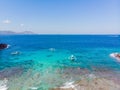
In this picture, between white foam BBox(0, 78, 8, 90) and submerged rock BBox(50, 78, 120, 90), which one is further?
white foam BBox(0, 78, 8, 90)

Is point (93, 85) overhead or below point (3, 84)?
overhead

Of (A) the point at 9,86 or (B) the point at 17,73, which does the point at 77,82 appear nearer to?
(A) the point at 9,86

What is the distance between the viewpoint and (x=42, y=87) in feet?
54.0

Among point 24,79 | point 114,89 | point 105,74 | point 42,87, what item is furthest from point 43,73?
point 114,89

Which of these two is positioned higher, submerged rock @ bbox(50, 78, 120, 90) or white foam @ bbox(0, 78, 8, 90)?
submerged rock @ bbox(50, 78, 120, 90)

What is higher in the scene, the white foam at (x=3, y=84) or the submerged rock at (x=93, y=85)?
the submerged rock at (x=93, y=85)

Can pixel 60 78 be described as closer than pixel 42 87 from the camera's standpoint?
No

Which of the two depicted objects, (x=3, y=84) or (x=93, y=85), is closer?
(x=93, y=85)

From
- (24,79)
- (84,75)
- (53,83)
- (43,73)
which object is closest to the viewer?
(53,83)

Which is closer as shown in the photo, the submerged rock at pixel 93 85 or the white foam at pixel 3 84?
the submerged rock at pixel 93 85

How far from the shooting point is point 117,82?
18000mm

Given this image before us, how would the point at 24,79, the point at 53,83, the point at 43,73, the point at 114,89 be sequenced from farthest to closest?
the point at 43,73
the point at 24,79
the point at 53,83
the point at 114,89

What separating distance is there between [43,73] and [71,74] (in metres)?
4.06

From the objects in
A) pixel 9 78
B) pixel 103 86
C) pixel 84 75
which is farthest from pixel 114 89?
pixel 9 78
